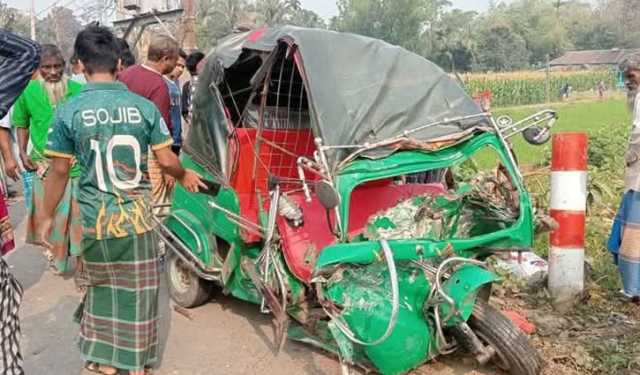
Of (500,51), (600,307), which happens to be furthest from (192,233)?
(500,51)

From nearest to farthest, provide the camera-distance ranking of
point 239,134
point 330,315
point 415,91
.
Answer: point 330,315 < point 415,91 < point 239,134

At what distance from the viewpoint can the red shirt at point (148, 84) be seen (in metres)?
5.68

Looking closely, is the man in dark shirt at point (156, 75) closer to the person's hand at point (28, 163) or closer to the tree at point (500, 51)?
the person's hand at point (28, 163)

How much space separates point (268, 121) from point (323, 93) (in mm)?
1412

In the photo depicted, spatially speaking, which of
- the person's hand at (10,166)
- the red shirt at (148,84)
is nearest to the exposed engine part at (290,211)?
the red shirt at (148,84)

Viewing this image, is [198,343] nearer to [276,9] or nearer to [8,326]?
[8,326]

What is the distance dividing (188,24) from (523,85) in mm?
29072

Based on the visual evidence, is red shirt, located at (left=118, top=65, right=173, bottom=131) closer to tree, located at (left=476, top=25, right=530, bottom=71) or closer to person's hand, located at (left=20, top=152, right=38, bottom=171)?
person's hand, located at (left=20, top=152, right=38, bottom=171)

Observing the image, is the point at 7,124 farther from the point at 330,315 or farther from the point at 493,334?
the point at 493,334

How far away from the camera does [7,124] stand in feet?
22.1

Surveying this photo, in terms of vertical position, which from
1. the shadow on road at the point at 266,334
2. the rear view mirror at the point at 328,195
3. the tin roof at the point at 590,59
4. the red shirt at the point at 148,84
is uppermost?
the tin roof at the point at 590,59

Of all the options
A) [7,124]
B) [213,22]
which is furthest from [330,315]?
[213,22]

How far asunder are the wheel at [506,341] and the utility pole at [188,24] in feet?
35.6

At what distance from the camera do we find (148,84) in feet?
18.7
